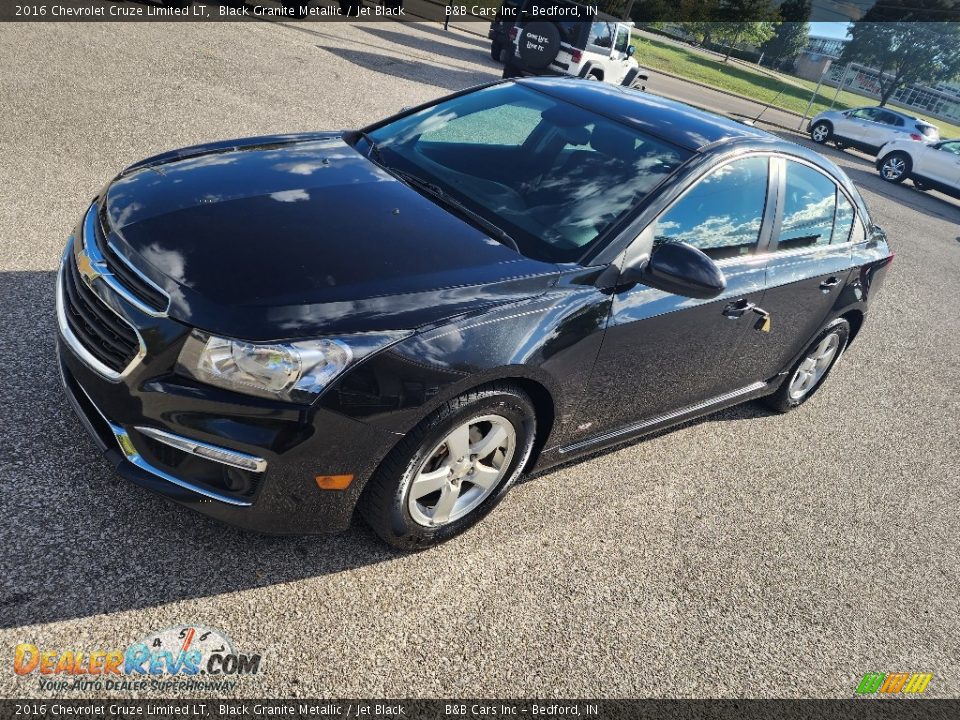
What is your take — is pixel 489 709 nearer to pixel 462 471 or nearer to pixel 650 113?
pixel 462 471

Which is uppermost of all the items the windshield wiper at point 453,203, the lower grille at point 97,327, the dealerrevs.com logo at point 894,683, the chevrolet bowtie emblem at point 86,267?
the windshield wiper at point 453,203

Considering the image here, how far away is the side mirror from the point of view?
120 inches

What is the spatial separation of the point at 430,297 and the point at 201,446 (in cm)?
92

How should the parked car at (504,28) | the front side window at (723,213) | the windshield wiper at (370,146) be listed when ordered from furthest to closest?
1. the parked car at (504,28)
2. the windshield wiper at (370,146)
3. the front side window at (723,213)

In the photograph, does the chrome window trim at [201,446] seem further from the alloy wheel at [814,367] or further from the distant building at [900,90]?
the distant building at [900,90]

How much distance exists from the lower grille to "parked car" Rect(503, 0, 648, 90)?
1388 cm

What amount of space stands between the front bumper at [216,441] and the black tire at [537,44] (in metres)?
14.8

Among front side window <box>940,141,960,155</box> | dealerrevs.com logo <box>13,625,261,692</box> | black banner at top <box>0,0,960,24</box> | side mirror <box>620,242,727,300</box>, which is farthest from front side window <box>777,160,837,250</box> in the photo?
front side window <box>940,141,960,155</box>

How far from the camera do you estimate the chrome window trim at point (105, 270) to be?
250 centimetres

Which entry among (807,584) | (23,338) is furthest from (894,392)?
(23,338)

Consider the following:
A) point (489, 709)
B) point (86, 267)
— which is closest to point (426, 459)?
point (489, 709)

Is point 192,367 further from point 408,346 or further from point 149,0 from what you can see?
point 149,0

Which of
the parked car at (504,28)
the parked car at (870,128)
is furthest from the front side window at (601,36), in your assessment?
the parked car at (870,128)

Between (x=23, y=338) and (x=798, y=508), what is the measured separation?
13.6 ft
